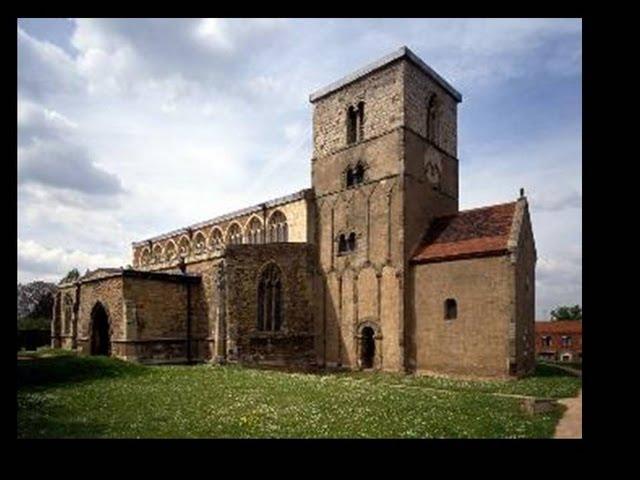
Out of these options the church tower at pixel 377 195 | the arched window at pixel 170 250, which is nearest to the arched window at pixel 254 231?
the church tower at pixel 377 195

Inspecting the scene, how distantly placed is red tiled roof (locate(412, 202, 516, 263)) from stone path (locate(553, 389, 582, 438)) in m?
9.13

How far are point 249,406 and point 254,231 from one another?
85.1 feet

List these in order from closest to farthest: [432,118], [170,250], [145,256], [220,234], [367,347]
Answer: [367,347], [432,118], [220,234], [170,250], [145,256]

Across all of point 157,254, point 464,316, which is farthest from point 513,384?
point 157,254

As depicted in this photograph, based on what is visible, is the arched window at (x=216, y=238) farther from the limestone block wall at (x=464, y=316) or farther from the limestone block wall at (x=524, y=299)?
the limestone block wall at (x=524, y=299)

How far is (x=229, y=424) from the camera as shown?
38.4 feet

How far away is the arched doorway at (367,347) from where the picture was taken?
95.1ft

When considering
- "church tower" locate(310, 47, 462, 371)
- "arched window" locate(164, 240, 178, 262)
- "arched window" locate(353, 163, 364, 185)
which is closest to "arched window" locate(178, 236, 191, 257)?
"arched window" locate(164, 240, 178, 262)

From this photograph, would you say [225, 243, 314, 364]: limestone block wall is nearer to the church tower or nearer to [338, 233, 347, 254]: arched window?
the church tower

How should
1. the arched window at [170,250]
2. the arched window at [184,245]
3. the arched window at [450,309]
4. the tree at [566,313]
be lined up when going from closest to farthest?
the arched window at [450,309]
the arched window at [184,245]
the arched window at [170,250]
the tree at [566,313]

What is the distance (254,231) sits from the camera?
129ft

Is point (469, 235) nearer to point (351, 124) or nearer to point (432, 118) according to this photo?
point (432, 118)

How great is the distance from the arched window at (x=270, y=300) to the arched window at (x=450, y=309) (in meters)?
10.2
